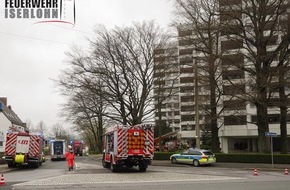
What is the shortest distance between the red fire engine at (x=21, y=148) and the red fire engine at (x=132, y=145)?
10091 millimetres

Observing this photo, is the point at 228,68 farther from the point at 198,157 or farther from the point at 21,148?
the point at 21,148

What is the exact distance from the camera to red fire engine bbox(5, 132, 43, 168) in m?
31.5

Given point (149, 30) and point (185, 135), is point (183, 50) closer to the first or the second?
point (149, 30)

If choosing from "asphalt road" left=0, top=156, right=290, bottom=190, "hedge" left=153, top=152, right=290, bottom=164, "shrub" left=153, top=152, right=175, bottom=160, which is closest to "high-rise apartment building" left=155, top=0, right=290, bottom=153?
"hedge" left=153, top=152, right=290, bottom=164

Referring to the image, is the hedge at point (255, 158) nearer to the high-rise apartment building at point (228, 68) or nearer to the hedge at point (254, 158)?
the hedge at point (254, 158)

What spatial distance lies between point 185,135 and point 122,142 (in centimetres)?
7230

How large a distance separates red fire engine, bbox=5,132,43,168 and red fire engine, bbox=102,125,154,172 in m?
10.1

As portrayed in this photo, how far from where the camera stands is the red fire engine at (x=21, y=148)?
3147 centimetres

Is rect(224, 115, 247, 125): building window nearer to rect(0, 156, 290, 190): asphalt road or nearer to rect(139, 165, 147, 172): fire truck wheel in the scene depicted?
rect(139, 165, 147, 172): fire truck wheel

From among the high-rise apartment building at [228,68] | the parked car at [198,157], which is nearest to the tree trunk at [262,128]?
the high-rise apartment building at [228,68]

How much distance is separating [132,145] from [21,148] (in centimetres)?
1183

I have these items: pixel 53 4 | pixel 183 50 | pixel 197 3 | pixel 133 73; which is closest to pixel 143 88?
pixel 133 73

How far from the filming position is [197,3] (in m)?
39.2

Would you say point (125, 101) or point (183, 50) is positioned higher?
point (183, 50)
